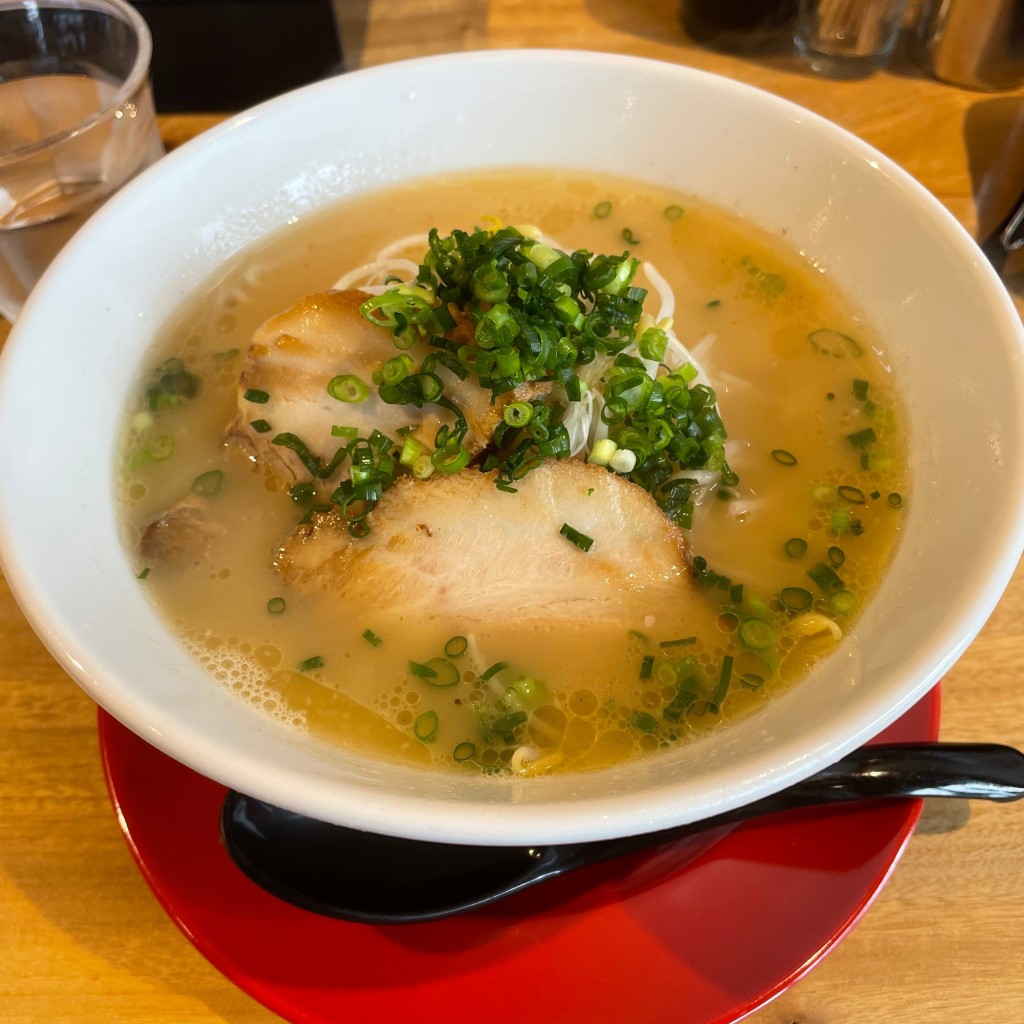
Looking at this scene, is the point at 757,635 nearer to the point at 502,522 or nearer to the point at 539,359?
the point at 502,522

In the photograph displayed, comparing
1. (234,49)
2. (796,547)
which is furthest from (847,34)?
(796,547)

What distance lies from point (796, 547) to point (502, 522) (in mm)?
518

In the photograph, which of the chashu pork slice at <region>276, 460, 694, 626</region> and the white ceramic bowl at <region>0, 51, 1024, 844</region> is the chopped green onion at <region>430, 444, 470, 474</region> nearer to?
the chashu pork slice at <region>276, 460, 694, 626</region>

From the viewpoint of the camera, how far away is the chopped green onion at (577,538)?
4.64ft

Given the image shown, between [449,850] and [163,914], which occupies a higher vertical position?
[449,850]

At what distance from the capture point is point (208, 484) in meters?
1.59

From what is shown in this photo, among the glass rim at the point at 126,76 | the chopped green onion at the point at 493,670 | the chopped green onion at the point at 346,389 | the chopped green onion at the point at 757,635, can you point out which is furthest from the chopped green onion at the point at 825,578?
the glass rim at the point at 126,76

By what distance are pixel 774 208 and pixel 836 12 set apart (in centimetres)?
126

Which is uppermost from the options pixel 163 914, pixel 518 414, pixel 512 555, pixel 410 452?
pixel 518 414

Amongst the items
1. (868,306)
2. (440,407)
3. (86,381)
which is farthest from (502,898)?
(868,306)

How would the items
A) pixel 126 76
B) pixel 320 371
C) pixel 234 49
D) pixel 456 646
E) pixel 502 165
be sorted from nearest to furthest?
pixel 456 646
pixel 320 371
pixel 502 165
pixel 126 76
pixel 234 49

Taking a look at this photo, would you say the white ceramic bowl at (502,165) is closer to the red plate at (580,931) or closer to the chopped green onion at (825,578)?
the chopped green onion at (825,578)

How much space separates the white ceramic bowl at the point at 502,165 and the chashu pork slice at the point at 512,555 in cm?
28

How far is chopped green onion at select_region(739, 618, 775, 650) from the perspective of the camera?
1353 mm
